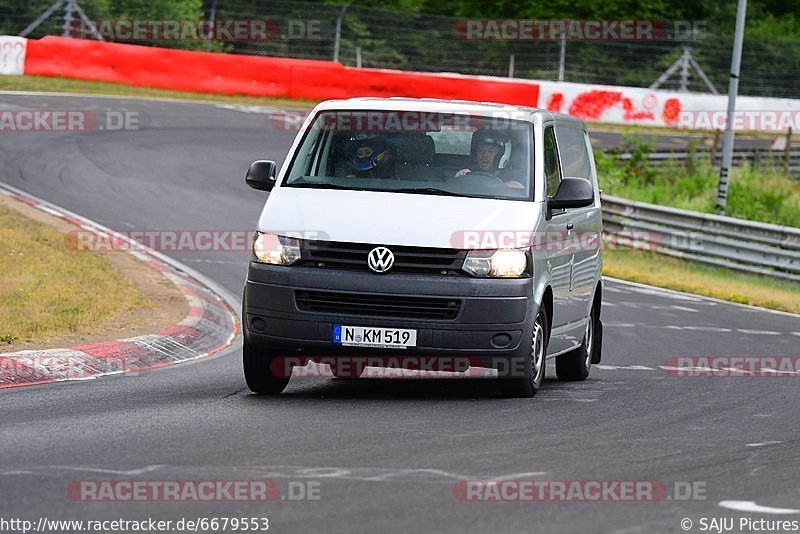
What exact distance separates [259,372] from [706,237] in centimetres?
1734

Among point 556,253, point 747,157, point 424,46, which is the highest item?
point 424,46

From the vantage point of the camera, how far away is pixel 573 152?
37.5 feet

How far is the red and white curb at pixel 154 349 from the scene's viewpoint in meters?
10.0

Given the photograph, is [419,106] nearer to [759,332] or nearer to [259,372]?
[259,372]

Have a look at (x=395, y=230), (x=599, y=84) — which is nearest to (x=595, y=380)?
(x=395, y=230)

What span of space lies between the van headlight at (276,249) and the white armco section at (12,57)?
2778 cm

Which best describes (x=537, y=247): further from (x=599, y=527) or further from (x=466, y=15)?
(x=466, y=15)

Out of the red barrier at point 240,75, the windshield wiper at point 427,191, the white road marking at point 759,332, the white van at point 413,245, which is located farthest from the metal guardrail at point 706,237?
the windshield wiper at point 427,191

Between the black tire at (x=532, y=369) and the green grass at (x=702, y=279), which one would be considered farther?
the green grass at (x=702, y=279)

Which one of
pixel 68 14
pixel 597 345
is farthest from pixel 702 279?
pixel 68 14

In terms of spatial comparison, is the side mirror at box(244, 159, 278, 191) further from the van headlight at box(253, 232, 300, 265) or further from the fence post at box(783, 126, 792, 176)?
the fence post at box(783, 126, 792, 176)

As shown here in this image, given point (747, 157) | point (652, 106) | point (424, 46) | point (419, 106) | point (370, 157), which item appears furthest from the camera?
point (652, 106)

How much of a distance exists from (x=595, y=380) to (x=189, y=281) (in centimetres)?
629

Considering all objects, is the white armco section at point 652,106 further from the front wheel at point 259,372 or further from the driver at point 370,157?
the front wheel at point 259,372
